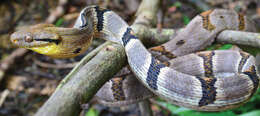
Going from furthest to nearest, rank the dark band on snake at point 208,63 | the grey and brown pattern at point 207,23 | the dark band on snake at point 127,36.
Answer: the grey and brown pattern at point 207,23 → the dark band on snake at point 208,63 → the dark band on snake at point 127,36

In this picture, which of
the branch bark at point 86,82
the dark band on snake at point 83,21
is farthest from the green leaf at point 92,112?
the dark band on snake at point 83,21

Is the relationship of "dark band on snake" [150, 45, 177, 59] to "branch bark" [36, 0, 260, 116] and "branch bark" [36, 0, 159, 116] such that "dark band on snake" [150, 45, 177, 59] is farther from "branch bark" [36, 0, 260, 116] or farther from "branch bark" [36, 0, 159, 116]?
"branch bark" [36, 0, 159, 116]

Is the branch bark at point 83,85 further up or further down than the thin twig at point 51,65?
further up

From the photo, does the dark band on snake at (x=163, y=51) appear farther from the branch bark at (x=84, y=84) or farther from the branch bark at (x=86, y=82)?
the branch bark at (x=84, y=84)

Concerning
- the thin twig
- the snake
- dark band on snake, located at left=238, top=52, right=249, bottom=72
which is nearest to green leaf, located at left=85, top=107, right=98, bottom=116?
the thin twig

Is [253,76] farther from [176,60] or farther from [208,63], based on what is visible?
[176,60]

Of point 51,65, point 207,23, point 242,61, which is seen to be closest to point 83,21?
point 207,23

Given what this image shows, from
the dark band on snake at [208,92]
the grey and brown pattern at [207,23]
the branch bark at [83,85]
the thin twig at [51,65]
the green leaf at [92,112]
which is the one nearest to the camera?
the branch bark at [83,85]

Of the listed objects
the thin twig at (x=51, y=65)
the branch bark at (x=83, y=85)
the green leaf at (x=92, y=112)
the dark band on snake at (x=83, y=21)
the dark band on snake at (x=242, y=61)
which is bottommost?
the green leaf at (x=92, y=112)
